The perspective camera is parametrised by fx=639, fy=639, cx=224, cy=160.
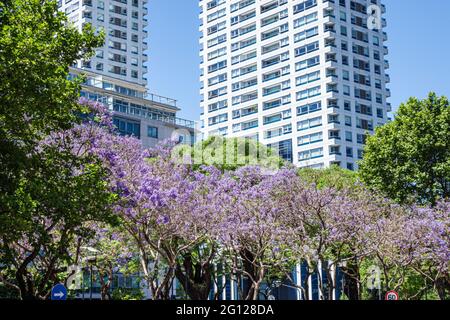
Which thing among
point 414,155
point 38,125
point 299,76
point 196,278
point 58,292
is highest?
point 299,76

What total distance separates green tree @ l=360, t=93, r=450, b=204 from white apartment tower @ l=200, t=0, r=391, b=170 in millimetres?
40771

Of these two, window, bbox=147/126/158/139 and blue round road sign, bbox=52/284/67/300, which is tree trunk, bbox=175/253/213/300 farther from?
window, bbox=147/126/158/139

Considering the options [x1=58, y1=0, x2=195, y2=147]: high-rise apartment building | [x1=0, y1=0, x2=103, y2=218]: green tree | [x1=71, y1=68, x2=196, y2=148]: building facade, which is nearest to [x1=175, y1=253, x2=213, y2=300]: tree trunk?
[x1=0, y1=0, x2=103, y2=218]: green tree

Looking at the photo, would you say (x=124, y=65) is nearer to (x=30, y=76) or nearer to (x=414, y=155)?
(x=414, y=155)

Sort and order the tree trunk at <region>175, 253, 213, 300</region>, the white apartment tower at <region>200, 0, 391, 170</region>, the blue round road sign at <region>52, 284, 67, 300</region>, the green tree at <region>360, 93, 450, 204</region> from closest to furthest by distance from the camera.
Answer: the blue round road sign at <region>52, 284, 67, 300</region> → the tree trunk at <region>175, 253, 213, 300</region> → the green tree at <region>360, 93, 450, 204</region> → the white apartment tower at <region>200, 0, 391, 170</region>

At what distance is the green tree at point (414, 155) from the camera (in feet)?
140

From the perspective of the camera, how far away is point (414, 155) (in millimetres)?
43906

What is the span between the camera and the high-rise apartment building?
3174 inches

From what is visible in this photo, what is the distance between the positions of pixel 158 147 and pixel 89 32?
42.8 ft

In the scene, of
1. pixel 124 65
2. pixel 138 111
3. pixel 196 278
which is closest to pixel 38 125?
pixel 196 278

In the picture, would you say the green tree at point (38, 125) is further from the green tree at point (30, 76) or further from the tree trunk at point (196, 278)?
the tree trunk at point (196, 278)

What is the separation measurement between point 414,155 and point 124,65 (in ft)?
215
